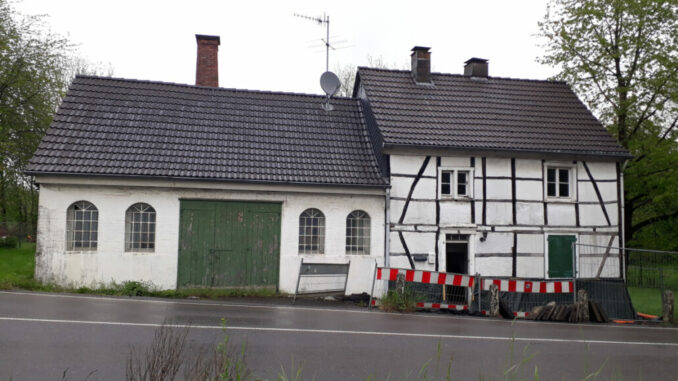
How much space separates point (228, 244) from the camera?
14.6 meters

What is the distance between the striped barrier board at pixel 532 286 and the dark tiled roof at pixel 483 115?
A: 4429 millimetres

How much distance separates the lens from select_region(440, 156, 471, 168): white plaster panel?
54.1 feet

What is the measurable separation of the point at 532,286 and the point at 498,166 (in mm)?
4338

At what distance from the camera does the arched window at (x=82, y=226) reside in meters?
14.0

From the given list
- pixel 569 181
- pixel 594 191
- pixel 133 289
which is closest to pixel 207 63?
pixel 133 289

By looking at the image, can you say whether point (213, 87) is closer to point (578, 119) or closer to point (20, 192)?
point (578, 119)

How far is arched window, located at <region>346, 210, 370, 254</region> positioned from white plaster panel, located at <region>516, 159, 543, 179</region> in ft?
16.9

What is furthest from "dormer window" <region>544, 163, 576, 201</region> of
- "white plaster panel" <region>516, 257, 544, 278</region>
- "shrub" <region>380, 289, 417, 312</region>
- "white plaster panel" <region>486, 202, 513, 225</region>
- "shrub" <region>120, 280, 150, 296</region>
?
"shrub" <region>120, 280, 150, 296</region>

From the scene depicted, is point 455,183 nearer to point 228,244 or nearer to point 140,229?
point 228,244

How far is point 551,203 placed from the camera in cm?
1702

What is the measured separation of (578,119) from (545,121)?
138 cm

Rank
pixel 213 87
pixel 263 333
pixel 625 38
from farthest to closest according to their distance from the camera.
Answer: pixel 625 38, pixel 213 87, pixel 263 333

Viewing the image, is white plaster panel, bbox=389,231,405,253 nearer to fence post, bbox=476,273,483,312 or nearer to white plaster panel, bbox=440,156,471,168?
white plaster panel, bbox=440,156,471,168

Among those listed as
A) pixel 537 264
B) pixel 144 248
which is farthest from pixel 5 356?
pixel 537 264
